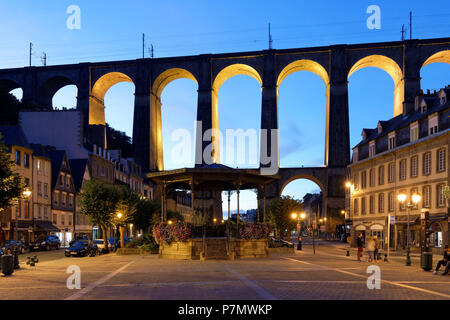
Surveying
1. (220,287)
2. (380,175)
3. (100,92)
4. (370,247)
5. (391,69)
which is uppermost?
(391,69)

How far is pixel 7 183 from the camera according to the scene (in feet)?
82.4

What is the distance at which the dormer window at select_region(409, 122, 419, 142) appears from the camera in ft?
146

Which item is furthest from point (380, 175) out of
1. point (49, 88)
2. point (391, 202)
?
point (49, 88)

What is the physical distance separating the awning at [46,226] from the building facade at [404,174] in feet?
113

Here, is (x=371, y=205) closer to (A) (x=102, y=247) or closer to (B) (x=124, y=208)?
(B) (x=124, y=208)

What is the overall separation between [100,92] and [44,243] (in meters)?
56.1

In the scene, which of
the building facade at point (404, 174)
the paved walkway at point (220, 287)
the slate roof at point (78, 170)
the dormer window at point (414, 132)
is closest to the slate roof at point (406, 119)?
the building facade at point (404, 174)

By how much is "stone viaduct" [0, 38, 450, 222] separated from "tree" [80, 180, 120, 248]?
128ft

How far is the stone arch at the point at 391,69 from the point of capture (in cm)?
8725

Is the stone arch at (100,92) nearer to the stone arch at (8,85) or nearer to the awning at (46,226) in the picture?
the stone arch at (8,85)

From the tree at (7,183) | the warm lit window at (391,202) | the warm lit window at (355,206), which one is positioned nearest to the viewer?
the tree at (7,183)

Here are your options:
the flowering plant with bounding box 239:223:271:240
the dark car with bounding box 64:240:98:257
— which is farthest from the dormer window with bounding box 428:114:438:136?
the dark car with bounding box 64:240:98:257

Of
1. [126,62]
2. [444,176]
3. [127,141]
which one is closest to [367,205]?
[444,176]

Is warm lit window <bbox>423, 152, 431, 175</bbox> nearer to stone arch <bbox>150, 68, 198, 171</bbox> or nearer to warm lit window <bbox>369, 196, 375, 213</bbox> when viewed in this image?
warm lit window <bbox>369, 196, 375, 213</bbox>
